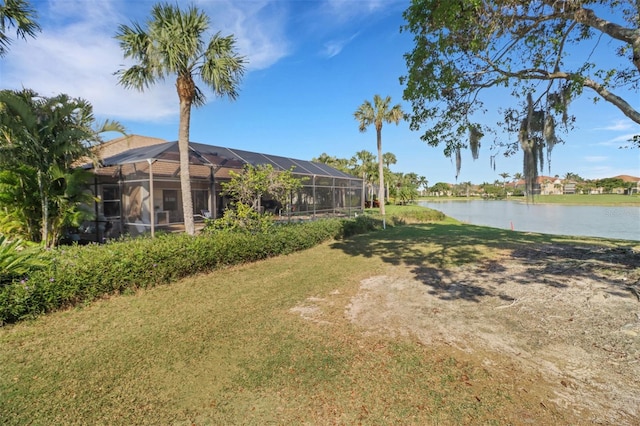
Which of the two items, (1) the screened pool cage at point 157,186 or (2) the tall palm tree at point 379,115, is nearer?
(1) the screened pool cage at point 157,186

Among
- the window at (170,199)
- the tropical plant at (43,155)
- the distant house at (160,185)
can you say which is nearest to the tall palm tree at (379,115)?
the distant house at (160,185)

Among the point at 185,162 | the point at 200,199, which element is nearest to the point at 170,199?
the point at 200,199

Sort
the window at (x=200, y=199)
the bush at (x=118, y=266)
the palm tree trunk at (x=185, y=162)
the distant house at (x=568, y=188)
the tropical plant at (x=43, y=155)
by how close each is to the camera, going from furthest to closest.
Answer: the distant house at (x=568, y=188), the window at (x=200, y=199), the palm tree trunk at (x=185, y=162), the tropical plant at (x=43, y=155), the bush at (x=118, y=266)

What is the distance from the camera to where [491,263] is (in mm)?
7707

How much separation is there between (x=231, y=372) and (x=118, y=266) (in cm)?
321

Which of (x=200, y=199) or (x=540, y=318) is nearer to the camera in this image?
(x=540, y=318)

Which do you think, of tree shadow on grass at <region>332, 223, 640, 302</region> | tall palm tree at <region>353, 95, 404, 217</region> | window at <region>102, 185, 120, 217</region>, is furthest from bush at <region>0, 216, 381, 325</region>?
tall palm tree at <region>353, 95, 404, 217</region>

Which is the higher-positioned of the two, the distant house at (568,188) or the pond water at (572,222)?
the distant house at (568,188)

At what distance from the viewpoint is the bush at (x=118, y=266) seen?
3918 mm

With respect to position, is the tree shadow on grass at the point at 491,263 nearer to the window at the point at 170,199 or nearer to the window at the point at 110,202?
the window at the point at 110,202

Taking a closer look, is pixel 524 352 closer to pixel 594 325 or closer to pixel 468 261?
pixel 594 325

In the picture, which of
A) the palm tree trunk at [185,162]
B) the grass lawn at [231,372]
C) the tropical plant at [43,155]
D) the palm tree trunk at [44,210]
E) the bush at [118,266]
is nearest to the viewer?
the grass lawn at [231,372]

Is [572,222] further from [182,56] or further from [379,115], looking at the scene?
[182,56]

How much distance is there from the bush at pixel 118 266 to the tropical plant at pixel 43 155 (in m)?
2.26
